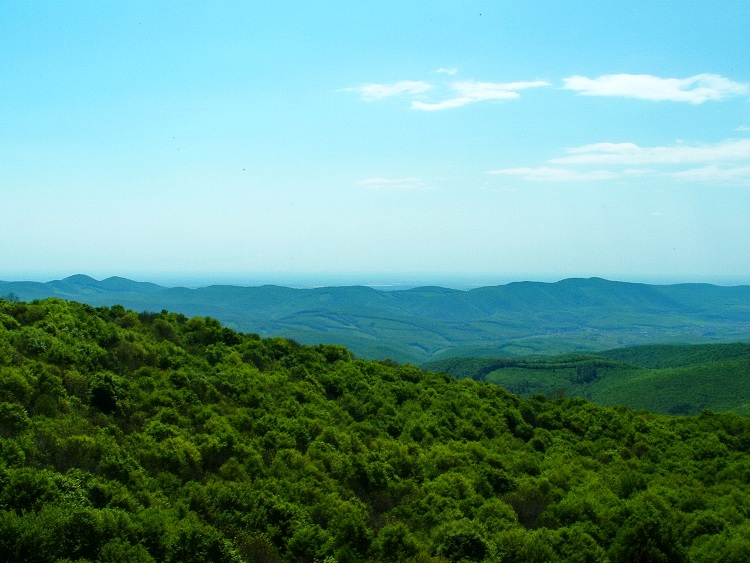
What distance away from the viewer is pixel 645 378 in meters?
144

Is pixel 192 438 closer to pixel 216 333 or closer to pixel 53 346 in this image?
pixel 53 346

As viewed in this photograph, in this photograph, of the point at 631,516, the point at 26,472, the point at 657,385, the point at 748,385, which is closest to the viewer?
the point at 26,472

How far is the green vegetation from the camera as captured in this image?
399ft

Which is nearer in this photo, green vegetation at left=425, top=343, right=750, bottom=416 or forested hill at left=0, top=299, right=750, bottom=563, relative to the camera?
forested hill at left=0, top=299, right=750, bottom=563

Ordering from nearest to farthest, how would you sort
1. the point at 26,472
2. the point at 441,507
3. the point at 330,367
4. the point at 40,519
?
the point at 40,519
the point at 26,472
the point at 441,507
the point at 330,367

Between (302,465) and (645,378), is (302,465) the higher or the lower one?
the higher one

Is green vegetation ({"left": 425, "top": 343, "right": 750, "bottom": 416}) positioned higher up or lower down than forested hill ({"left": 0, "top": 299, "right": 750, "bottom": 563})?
lower down

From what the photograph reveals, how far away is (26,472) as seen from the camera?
16906 millimetres

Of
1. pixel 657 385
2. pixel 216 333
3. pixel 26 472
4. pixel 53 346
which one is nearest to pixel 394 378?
pixel 216 333

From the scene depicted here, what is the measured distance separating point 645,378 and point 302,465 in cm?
13853

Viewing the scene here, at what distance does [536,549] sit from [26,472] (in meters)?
17.0

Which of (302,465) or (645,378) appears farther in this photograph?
(645,378)

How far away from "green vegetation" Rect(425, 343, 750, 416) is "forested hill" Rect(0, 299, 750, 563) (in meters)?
55.9

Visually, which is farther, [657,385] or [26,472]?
[657,385]
